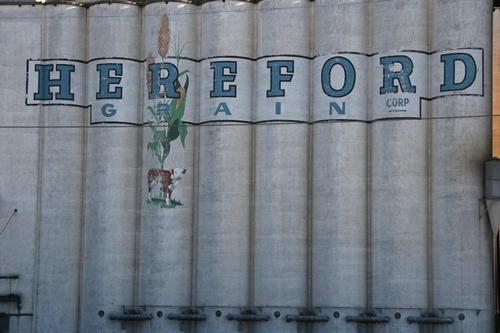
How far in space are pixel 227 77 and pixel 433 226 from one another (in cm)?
1021

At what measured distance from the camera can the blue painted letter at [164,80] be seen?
43.6 metres

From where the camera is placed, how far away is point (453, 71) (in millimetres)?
40750

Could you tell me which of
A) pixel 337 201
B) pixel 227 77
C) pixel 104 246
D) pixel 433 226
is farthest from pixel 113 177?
pixel 433 226

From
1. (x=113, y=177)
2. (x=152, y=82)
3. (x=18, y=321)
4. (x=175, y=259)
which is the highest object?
(x=152, y=82)

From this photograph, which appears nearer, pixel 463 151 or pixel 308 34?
pixel 463 151

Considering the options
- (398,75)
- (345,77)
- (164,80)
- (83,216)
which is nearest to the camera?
(398,75)

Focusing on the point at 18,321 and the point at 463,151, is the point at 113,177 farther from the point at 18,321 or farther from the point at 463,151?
the point at 463,151

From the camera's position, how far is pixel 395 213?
40688mm

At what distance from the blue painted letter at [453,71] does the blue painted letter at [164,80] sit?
1081cm

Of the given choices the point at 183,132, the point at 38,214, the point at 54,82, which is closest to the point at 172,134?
the point at 183,132

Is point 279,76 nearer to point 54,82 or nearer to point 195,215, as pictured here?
point 195,215

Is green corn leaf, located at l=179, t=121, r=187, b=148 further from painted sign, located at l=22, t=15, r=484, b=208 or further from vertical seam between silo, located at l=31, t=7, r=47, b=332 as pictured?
vertical seam between silo, located at l=31, t=7, r=47, b=332

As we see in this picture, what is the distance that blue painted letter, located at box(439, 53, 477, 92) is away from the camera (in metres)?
40.6

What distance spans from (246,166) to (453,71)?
8.94m
